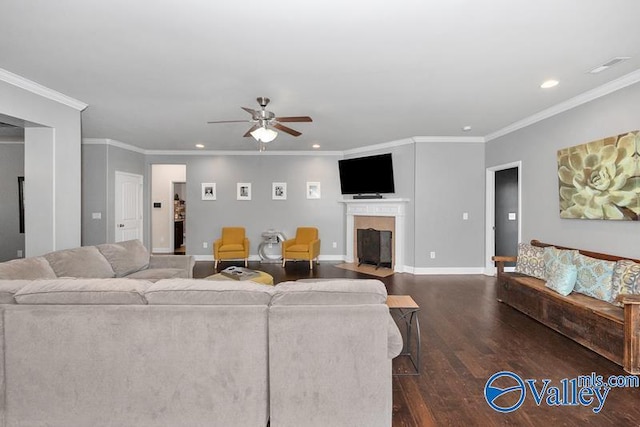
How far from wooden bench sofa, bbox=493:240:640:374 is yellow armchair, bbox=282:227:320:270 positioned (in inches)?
145

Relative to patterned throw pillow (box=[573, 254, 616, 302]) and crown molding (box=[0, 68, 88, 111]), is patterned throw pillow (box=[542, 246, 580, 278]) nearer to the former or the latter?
patterned throw pillow (box=[573, 254, 616, 302])

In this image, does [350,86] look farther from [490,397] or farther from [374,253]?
[374,253]

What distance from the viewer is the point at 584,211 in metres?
3.54

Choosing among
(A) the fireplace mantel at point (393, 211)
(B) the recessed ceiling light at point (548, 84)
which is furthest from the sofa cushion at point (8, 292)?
(A) the fireplace mantel at point (393, 211)

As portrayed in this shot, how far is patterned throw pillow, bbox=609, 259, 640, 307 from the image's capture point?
107 inches

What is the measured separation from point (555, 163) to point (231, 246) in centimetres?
591

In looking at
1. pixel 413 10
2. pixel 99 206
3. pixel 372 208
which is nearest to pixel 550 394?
pixel 413 10

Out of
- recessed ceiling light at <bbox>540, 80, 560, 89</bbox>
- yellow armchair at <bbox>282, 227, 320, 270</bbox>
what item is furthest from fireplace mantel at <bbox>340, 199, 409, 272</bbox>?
recessed ceiling light at <bbox>540, 80, 560, 89</bbox>

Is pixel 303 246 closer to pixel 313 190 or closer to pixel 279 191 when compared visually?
pixel 313 190

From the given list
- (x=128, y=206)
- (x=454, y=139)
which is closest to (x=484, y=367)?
(x=454, y=139)

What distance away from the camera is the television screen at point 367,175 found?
6.27m

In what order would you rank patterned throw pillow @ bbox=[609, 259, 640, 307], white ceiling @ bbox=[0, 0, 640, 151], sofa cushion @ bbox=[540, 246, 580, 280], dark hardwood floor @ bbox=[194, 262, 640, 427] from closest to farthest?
dark hardwood floor @ bbox=[194, 262, 640, 427] → white ceiling @ bbox=[0, 0, 640, 151] → patterned throw pillow @ bbox=[609, 259, 640, 307] → sofa cushion @ bbox=[540, 246, 580, 280]

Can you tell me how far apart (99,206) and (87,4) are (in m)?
5.28

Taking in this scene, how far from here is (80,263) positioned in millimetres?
3166
